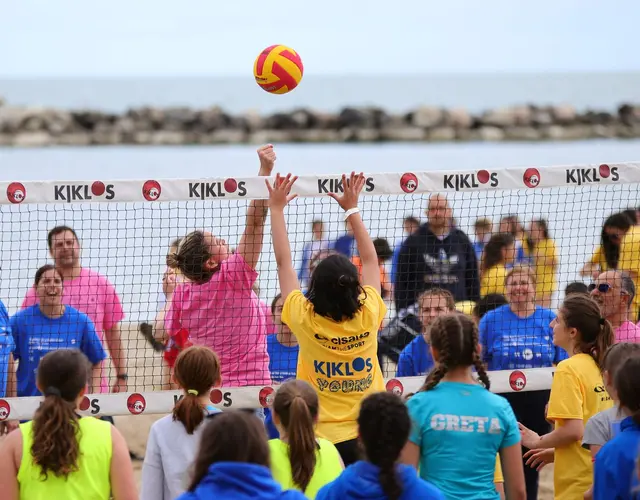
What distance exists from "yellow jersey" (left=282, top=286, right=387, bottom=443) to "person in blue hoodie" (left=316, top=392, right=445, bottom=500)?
1325mm

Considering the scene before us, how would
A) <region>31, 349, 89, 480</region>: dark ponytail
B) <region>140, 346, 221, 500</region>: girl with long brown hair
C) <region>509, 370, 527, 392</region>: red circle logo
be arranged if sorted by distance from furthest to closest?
<region>509, 370, 527, 392</region>: red circle logo < <region>140, 346, 221, 500</region>: girl with long brown hair < <region>31, 349, 89, 480</region>: dark ponytail

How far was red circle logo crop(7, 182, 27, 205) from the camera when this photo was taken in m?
6.35

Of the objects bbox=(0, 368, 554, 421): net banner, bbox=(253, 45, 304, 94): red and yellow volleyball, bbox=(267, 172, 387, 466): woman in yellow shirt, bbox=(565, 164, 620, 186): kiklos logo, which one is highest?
bbox=(253, 45, 304, 94): red and yellow volleyball

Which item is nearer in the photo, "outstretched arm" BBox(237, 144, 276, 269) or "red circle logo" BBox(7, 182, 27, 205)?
"outstretched arm" BBox(237, 144, 276, 269)

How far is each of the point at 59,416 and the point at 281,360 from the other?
123 inches

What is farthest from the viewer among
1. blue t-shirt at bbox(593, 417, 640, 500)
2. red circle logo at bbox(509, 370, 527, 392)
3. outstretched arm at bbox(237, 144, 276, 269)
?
red circle logo at bbox(509, 370, 527, 392)

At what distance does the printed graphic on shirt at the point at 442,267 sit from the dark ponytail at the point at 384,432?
4664mm

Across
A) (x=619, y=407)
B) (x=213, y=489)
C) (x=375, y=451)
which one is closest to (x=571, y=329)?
(x=619, y=407)

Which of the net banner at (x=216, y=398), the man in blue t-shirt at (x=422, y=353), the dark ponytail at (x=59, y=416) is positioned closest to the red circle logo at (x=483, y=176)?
the man in blue t-shirt at (x=422, y=353)

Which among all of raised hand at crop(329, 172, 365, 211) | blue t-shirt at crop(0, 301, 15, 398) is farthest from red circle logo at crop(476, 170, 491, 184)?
blue t-shirt at crop(0, 301, 15, 398)

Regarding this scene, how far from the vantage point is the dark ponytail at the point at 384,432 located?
12.1ft

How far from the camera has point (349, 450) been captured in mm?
5164

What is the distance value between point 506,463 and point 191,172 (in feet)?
119

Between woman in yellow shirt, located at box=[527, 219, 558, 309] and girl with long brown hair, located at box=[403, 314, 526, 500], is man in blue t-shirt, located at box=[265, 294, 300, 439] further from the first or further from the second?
woman in yellow shirt, located at box=[527, 219, 558, 309]
